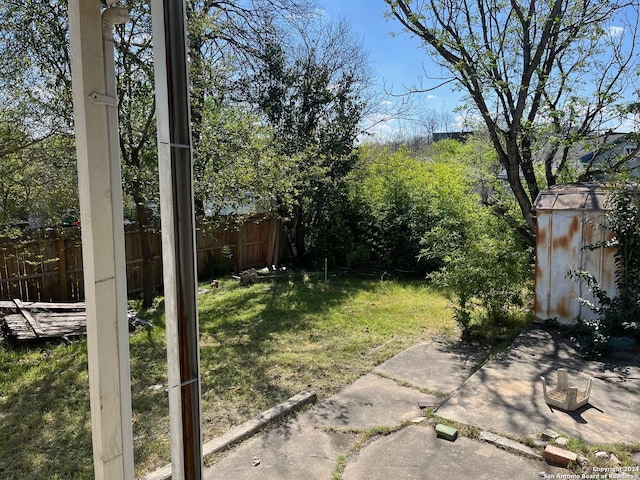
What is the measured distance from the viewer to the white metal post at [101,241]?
154 cm

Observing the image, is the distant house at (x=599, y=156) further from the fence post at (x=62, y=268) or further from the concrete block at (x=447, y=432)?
the fence post at (x=62, y=268)

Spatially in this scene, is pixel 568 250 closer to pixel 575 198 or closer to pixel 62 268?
pixel 575 198

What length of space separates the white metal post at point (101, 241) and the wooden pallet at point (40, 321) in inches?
167

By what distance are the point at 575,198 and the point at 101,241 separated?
552 centimetres

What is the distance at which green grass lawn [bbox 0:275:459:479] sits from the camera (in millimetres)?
3305

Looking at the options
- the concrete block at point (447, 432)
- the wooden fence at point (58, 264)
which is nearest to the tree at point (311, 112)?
the wooden fence at point (58, 264)

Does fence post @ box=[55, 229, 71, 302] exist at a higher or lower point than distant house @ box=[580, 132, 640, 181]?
lower

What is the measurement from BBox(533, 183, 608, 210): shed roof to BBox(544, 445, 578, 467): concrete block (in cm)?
334

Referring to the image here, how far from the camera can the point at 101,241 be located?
159 centimetres

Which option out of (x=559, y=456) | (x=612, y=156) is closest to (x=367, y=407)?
(x=559, y=456)

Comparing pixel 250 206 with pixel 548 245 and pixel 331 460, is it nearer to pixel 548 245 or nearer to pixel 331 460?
pixel 548 245

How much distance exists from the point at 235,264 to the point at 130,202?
3.92 m

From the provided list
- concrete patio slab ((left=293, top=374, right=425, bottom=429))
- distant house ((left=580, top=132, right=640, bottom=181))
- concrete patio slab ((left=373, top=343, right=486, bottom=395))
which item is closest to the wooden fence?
concrete patio slab ((left=373, top=343, right=486, bottom=395))

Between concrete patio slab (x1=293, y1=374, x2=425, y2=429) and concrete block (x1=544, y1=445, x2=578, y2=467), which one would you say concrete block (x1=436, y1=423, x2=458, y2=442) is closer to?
concrete patio slab (x1=293, y1=374, x2=425, y2=429)
